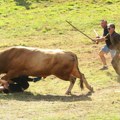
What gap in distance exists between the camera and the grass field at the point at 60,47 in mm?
11719

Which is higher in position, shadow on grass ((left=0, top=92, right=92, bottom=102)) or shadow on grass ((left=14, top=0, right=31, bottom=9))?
shadow on grass ((left=0, top=92, right=92, bottom=102))

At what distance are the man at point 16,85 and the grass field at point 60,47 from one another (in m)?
0.28

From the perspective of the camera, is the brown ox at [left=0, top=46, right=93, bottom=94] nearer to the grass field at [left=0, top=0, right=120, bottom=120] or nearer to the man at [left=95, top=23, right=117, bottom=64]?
the grass field at [left=0, top=0, right=120, bottom=120]

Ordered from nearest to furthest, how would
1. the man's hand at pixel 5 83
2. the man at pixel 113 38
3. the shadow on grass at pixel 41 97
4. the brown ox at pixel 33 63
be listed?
the shadow on grass at pixel 41 97
the man's hand at pixel 5 83
the brown ox at pixel 33 63
the man at pixel 113 38

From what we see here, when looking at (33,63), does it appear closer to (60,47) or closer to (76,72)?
(76,72)

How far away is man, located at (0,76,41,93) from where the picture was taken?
14421mm

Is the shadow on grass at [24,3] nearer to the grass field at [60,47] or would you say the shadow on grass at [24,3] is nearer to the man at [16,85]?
the grass field at [60,47]

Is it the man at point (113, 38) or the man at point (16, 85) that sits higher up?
the man at point (113, 38)

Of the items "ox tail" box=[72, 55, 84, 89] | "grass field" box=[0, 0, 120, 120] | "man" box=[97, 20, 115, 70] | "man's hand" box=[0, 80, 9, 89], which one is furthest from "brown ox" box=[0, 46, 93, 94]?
"man" box=[97, 20, 115, 70]

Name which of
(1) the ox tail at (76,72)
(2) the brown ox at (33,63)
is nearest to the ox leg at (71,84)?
(2) the brown ox at (33,63)

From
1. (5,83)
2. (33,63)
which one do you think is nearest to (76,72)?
(33,63)

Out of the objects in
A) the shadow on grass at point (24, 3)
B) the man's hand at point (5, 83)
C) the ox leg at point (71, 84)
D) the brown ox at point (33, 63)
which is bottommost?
the shadow on grass at point (24, 3)

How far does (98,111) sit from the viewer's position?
11656 mm

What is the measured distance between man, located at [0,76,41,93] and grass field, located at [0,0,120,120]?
0.28m
